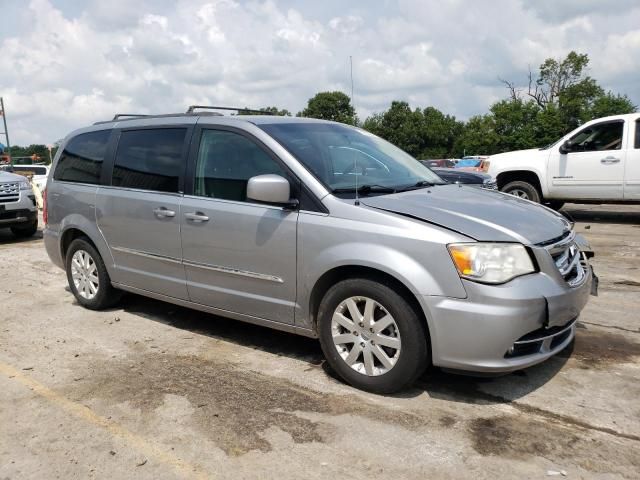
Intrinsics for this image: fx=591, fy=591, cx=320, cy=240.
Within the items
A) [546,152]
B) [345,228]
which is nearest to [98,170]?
[345,228]

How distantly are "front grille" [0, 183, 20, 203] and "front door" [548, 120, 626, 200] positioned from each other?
9.63m

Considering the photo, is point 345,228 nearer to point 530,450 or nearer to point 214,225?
point 214,225

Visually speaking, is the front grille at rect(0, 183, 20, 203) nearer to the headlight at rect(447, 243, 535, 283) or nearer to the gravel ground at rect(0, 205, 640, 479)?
the gravel ground at rect(0, 205, 640, 479)

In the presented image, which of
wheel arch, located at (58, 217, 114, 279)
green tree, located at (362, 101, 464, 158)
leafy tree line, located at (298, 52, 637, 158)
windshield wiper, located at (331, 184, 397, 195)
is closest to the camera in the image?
windshield wiper, located at (331, 184, 397, 195)

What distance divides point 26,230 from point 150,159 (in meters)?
7.47

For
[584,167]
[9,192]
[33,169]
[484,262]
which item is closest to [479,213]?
[484,262]

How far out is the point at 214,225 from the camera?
433 centimetres

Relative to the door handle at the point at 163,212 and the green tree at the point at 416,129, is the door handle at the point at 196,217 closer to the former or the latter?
the door handle at the point at 163,212

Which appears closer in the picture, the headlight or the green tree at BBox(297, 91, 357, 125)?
the headlight

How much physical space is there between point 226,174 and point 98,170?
1723 mm

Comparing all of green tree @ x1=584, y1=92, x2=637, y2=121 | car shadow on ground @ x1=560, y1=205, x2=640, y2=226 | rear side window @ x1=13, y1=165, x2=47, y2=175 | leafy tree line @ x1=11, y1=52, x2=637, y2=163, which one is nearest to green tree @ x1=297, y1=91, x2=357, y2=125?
leafy tree line @ x1=11, y1=52, x2=637, y2=163

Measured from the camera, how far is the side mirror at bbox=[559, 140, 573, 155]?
10641 mm

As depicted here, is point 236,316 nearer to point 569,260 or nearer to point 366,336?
point 366,336

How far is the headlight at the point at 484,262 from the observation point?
3283 millimetres
